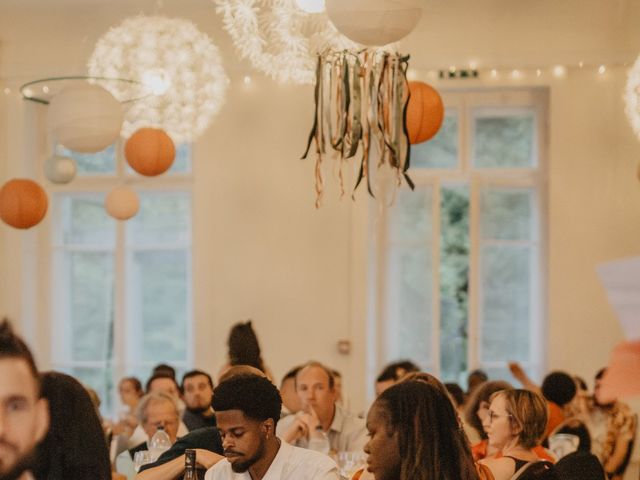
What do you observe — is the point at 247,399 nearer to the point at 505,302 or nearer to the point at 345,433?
the point at 345,433

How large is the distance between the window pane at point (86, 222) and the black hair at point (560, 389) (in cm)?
485

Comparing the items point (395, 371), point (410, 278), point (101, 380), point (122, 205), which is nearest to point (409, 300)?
point (410, 278)

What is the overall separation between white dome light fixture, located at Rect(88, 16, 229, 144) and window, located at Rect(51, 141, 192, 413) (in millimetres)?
2849

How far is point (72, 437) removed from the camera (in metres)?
1.49

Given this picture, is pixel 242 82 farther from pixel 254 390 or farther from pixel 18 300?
pixel 254 390

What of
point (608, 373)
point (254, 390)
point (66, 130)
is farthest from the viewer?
point (66, 130)

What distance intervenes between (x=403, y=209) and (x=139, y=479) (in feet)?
20.1

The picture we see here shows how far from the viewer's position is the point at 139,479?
400 cm

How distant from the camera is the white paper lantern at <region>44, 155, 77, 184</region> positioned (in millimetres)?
7602

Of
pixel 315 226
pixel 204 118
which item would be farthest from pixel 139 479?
pixel 315 226

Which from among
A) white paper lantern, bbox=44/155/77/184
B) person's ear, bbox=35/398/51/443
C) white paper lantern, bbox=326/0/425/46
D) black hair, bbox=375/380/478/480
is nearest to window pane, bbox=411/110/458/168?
white paper lantern, bbox=44/155/77/184

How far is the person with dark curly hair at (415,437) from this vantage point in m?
2.86

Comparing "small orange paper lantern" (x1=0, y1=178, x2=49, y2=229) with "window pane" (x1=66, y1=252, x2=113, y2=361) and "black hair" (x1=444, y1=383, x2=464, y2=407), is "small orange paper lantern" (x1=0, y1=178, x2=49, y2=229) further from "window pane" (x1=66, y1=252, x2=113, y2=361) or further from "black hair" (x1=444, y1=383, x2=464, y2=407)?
"window pane" (x1=66, y1=252, x2=113, y2=361)

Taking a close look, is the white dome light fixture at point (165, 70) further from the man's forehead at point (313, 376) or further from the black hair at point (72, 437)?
the black hair at point (72, 437)
